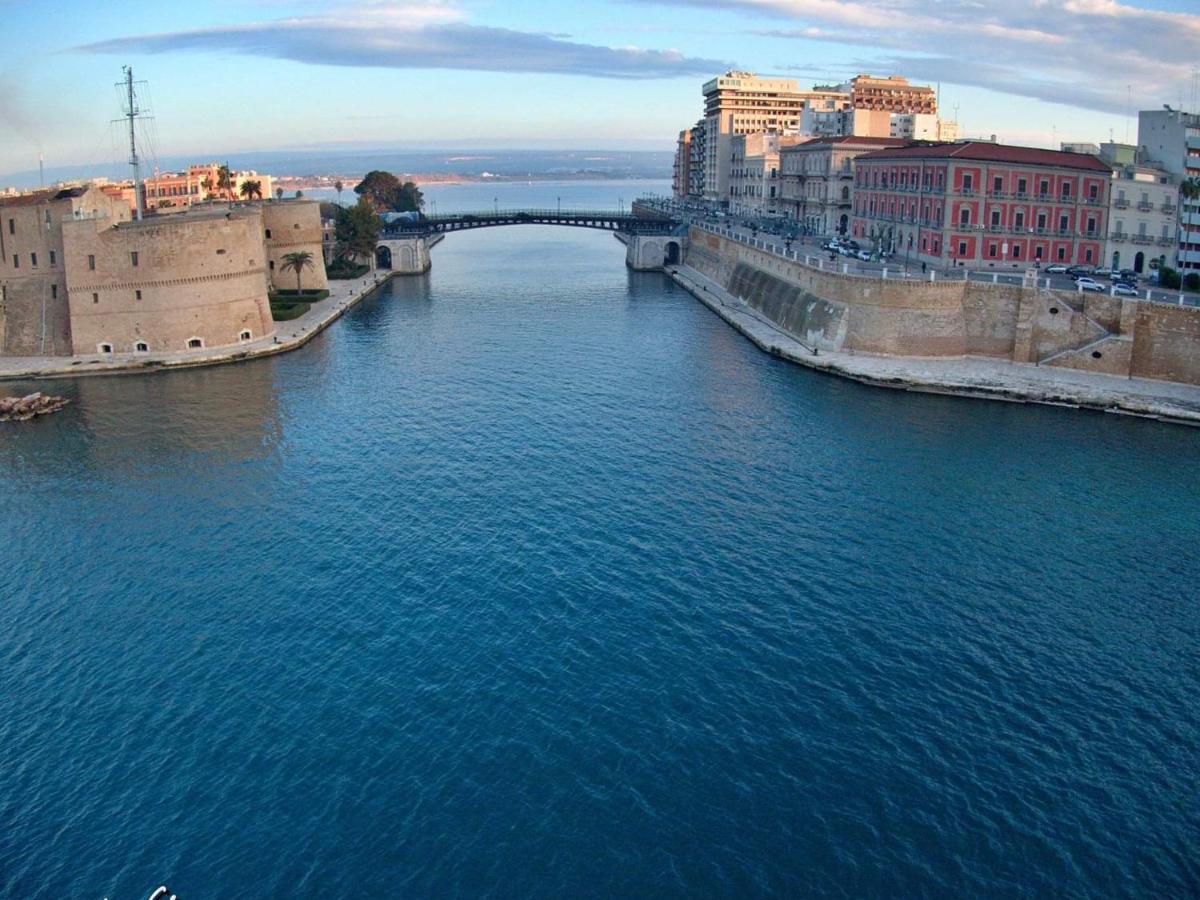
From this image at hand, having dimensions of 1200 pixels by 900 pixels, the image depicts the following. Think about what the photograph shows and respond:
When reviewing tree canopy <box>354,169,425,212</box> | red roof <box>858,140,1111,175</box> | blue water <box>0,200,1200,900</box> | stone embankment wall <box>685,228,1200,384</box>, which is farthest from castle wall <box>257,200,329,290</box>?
tree canopy <box>354,169,425,212</box>

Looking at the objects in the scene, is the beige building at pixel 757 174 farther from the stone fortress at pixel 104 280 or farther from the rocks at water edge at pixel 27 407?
the rocks at water edge at pixel 27 407

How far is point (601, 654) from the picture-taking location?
78.1 ft

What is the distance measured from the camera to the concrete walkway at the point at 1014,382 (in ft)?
139

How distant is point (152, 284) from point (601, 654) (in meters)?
41.0

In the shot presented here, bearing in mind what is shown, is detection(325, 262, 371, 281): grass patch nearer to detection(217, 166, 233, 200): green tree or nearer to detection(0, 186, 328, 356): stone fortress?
detection(217, 166, 233, 200): green tree

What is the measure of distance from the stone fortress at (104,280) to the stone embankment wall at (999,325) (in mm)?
33473

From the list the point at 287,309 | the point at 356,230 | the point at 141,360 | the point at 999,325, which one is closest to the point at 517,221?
the point at 356,230

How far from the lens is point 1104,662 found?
2320 cm

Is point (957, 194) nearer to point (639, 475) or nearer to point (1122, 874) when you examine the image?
point (639, 475)

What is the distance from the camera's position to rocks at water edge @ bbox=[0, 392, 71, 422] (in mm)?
43906

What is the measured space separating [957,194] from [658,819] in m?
49.4

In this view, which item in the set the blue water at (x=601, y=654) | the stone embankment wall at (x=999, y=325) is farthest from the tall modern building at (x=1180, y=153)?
the blue water at (x=601, y=654)

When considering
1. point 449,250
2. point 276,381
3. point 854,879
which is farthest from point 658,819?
point 449,250

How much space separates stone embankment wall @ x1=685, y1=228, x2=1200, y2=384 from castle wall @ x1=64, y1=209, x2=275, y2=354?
32952 mm
